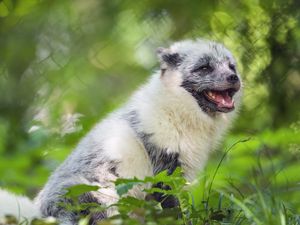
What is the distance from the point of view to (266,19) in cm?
670

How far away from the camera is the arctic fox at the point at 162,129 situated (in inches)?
182

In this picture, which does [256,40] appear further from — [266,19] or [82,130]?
[82,130]

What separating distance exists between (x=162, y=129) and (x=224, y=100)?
0.51 meters

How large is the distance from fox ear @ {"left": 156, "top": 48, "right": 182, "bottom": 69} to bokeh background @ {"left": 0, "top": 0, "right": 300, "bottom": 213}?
83 centimetres

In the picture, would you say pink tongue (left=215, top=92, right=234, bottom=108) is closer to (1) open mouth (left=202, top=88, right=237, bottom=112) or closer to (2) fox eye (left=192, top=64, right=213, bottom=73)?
(1) open mouth (left=202, top=88, right=237, bottom=112)

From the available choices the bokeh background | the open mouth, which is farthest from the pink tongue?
the bokeh background

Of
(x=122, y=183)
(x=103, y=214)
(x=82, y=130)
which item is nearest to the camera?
(x=122, y=183)

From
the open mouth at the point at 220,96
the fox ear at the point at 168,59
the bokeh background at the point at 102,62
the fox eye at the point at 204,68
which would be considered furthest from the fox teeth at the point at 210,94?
the bokeh background at the point at 102,62

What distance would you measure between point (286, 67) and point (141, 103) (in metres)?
2.22

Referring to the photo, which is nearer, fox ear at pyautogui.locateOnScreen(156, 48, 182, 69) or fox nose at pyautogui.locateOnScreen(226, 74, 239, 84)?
fox nose at pyautogui.locateOnScreen(226, 74, 239, 84)

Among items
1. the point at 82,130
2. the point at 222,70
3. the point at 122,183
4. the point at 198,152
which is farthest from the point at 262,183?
the point at 82,130

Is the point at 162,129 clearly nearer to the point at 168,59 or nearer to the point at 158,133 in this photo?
the point at 158,133

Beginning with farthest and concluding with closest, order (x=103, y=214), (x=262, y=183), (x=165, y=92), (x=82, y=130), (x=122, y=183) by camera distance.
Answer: (x=82, y=130)
(x=165, y=92)
(x=262, y=183)
(x=103, y=214)
(x=122, y=183)

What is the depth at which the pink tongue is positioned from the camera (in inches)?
198
